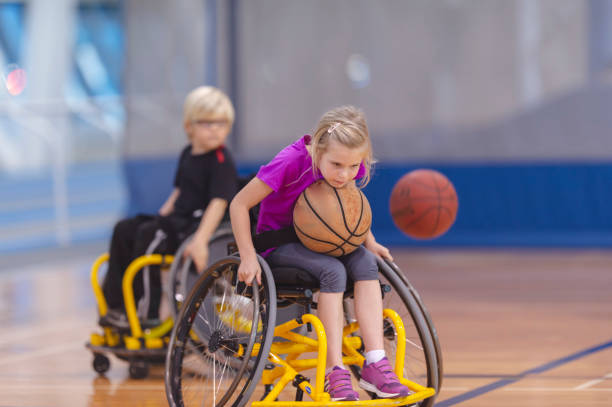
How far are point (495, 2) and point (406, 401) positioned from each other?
6.44 metres

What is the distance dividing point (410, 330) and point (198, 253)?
0.87 meters

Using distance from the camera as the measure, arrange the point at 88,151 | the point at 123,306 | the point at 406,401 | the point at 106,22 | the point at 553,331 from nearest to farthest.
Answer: the point at 406,401
the point at 123,306
the point at 553,331
the point at 88,151
the point at 106,22

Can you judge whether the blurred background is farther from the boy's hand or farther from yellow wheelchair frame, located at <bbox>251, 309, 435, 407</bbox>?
yellow wheelchair frame, located at <bbox>251, 309, 435, 407</bbox>

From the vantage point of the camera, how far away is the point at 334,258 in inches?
Result: 96.3

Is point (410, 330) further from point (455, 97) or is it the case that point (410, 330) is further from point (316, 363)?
point (455, 97)

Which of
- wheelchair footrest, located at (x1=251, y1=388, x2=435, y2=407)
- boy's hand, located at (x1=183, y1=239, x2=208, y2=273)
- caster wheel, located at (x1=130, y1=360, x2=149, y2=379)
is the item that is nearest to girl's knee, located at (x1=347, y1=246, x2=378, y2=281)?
wheelchair footrest, located at (x1=251, y1=388, x2=435, y2=407)

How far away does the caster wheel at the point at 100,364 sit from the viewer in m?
3.53

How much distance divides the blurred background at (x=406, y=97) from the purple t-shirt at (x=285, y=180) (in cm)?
532

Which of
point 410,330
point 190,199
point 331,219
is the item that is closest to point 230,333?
point 331,219

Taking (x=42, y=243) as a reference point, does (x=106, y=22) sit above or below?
above

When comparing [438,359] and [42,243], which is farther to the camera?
[42,243]

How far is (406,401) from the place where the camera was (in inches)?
90.0

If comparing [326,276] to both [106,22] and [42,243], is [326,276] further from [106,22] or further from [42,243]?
[106,22]

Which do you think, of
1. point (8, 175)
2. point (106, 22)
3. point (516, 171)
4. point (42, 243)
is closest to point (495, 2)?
point (516, 171)
